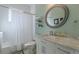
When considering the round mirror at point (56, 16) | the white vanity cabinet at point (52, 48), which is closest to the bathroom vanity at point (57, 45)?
the white vanity cabinet at point (52, 48)

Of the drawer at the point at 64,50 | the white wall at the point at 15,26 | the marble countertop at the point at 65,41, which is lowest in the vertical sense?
the drawer at the point at 64,50

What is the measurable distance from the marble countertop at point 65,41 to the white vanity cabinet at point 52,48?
0.03 metres

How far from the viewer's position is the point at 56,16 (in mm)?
1315

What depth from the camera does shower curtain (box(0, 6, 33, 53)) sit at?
52.4 inches

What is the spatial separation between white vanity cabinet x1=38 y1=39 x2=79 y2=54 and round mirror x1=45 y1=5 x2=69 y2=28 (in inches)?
7.8

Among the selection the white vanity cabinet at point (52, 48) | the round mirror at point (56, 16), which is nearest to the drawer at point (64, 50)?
the white vanity cabinet at point (52, 48)

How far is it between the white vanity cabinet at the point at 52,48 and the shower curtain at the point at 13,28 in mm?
148

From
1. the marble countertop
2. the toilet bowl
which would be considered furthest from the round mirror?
the toilet bowl

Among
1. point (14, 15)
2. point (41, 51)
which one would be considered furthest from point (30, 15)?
point (41, 51)

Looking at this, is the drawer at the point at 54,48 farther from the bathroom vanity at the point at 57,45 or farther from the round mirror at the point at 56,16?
the round mirror at the point at 56,16

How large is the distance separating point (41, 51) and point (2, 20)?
0.55 metres

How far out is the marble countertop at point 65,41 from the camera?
125 centimetres

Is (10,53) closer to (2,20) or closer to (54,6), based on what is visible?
(2,20)

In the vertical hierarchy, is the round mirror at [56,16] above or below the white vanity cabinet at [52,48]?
above
